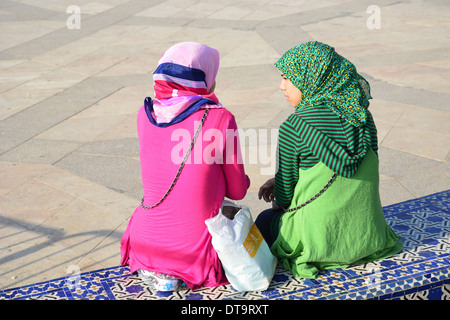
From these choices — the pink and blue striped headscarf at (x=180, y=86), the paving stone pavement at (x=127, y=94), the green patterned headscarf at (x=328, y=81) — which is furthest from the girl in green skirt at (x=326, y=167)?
the paving stone pavement at (x=127, y=94)

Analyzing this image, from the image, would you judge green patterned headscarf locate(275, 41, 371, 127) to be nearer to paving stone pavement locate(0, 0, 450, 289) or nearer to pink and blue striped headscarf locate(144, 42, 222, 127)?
pink and blue striped headscarf locate(144, 42, 222, 127)

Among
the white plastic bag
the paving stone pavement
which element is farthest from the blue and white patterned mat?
the paving stone pavement

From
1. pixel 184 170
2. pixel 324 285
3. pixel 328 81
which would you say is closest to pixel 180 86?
pixel 184 170

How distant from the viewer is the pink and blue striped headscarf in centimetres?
298

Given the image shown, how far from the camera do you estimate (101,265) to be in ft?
14.2

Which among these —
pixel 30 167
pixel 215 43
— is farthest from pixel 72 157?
pixel 215 43

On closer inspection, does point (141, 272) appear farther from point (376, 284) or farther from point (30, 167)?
point (30, 167)

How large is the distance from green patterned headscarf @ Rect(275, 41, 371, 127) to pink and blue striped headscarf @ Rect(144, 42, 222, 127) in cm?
47

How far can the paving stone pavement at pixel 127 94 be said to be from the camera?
16.2 ft

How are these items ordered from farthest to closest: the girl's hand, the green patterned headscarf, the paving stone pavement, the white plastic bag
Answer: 1. the paving stone pavement
2. the girl's hand
3. the green patterned headscarf
4. the white plastic bag

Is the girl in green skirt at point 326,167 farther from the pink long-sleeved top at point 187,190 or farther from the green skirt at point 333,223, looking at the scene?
the pink long-sleeved top at point 187,190

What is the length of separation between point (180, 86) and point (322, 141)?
792mm

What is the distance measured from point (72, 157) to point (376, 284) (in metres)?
3.86

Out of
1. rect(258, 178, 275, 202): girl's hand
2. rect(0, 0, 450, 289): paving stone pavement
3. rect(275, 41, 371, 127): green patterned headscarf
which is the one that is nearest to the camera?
rect(275, 41, 371, 127): green patterned headscarf
